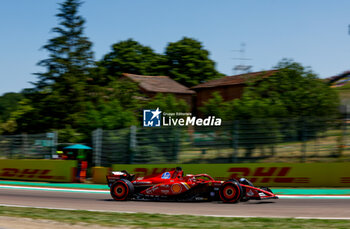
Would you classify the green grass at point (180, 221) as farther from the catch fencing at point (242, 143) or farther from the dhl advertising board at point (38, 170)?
the dhl advertising board at point (38, 170)

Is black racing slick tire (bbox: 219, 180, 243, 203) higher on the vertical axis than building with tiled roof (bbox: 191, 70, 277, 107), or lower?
lower

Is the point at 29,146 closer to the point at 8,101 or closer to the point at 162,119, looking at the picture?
the point at 162,119

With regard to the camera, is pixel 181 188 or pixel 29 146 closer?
pixel 181 188

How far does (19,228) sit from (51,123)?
113 feet

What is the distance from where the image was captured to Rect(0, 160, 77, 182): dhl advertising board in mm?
22047

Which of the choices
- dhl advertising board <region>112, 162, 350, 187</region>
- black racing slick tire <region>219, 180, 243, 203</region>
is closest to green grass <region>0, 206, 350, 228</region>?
black racing slick tire <region>219, 180, 243, 203</region>

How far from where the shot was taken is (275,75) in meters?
29.4

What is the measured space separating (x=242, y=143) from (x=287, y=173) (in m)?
2.19

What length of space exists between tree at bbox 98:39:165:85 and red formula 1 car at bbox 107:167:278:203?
5383 centimetres

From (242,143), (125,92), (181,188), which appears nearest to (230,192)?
(181,188)

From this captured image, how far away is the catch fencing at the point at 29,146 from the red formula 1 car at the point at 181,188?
10902mm

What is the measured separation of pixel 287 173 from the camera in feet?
54.4

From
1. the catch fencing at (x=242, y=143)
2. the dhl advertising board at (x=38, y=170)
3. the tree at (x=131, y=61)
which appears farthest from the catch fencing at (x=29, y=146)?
the tree at (x=131, y=61)

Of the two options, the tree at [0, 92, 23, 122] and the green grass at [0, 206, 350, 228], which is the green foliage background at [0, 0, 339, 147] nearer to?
the green grass at [0, 206, 350, 228]
